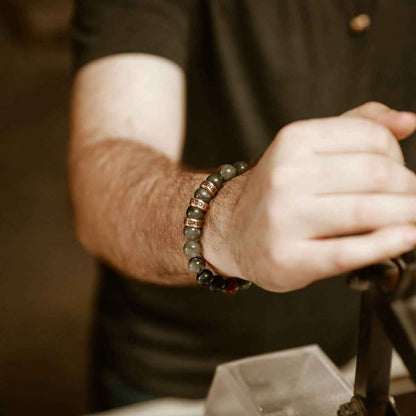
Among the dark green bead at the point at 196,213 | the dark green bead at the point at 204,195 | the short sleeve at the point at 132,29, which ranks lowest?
the dark green bead at the point at 196,213

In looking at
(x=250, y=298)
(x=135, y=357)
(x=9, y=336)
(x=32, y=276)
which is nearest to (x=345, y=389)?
(x=250, y=298)

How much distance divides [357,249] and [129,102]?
1.61ft

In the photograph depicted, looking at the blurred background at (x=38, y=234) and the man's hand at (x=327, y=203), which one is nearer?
the man's hand at (x=327, y=203)

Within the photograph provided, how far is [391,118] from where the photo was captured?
1.42 ft

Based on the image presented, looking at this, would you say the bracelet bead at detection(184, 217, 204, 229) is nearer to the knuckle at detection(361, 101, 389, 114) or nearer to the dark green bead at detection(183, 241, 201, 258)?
the dark green bead at detection(183, 241, 201, 258)

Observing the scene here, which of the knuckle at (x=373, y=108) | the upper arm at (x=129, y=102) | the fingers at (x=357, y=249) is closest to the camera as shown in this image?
the fingers at (x=357, y=249)

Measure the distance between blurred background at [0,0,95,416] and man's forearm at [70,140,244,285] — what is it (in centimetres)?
131

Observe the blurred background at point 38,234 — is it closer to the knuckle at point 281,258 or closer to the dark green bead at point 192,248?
the dark green bead at point 192,248

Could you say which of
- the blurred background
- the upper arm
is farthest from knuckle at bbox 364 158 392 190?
the blurred background

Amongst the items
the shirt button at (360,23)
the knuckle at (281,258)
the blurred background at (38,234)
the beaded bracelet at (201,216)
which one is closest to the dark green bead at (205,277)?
the beaded bracelet at (201,216)

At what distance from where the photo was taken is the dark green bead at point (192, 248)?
0.47 metres

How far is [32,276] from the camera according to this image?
7.39 ft

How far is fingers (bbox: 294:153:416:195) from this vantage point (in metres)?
0.37

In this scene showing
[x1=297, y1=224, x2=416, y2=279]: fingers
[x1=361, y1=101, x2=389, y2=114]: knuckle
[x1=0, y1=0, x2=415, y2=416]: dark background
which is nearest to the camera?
[x1=297, y1=224, x2=416, y2=279]: fingers
